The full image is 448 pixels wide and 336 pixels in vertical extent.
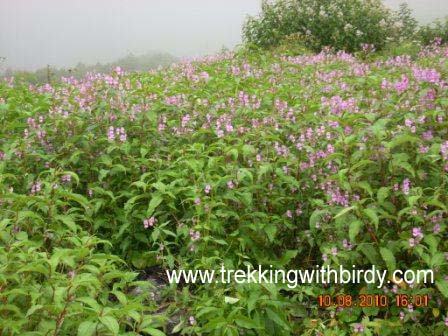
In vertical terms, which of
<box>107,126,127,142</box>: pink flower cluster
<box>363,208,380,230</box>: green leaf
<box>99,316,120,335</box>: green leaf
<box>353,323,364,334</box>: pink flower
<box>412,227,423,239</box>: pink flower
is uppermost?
<box>107,126,127,142</box>: pink flower cluster

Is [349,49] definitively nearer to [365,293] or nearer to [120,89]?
[120,89]

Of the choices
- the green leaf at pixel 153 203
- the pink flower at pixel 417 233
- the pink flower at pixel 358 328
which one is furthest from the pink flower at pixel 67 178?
the pink flower at pixel 417 233

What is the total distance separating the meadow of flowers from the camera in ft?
12.0

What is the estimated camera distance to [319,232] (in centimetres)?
468

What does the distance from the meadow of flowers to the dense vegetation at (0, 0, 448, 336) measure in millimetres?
18

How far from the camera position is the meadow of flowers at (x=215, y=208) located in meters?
3.67

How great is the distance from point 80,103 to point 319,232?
3.28 m

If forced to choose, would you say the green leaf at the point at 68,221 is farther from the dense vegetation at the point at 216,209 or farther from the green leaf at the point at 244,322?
the green leaf at the point at 244,322

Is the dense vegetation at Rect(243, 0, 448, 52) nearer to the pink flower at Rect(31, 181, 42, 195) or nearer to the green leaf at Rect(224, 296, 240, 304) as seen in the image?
the pink flower at Rect(31, 181, 42, 195)

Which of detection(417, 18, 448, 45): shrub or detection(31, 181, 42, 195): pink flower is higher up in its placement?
detection(417, 18, 448, 45): shrub

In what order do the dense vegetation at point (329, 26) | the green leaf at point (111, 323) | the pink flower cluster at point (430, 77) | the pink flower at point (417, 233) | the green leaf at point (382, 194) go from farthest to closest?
the dense vegetation at point (329, 26), the pink flower cluster at point (430, 77), the green leaf at point (382, 194), the pink flower at point (417, 233), the green leaf at point (111, 323)
